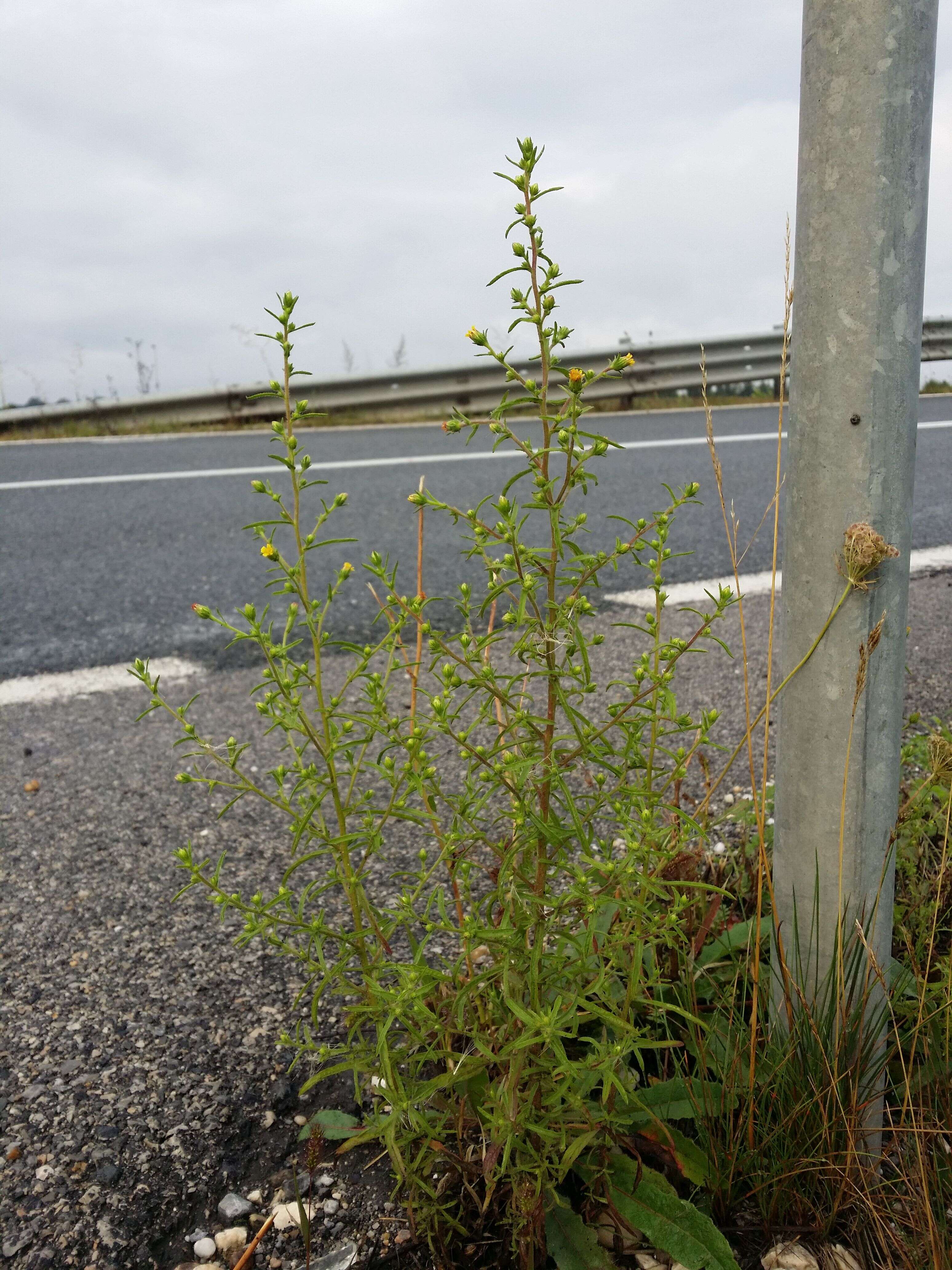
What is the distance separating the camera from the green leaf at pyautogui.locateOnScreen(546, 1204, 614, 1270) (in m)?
1.18

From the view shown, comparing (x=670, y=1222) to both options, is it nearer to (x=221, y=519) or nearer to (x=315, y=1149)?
(x=315, y=1149)

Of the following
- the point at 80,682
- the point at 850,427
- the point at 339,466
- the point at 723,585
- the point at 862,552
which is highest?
the point at 850,427

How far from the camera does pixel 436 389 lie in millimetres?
10062

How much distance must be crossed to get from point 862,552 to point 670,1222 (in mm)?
822

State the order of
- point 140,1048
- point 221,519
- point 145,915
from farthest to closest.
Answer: point 221,519, point 145,915, point 140,1048

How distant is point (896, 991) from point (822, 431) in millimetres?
764

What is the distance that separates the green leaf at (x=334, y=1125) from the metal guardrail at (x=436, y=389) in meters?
8.11

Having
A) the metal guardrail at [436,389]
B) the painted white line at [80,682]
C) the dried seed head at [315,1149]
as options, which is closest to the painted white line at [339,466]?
the metal guardrail at [436,389]

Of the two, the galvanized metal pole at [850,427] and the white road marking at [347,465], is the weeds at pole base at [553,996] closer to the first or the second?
the galvanized metal pole at [850,427]

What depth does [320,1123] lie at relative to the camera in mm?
→ 1362

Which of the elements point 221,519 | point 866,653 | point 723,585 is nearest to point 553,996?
point 866,653

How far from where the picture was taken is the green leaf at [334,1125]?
4.41 ft

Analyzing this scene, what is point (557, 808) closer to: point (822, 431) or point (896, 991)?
point (896, 991)

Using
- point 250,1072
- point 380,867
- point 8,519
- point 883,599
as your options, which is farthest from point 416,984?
point 8,519
